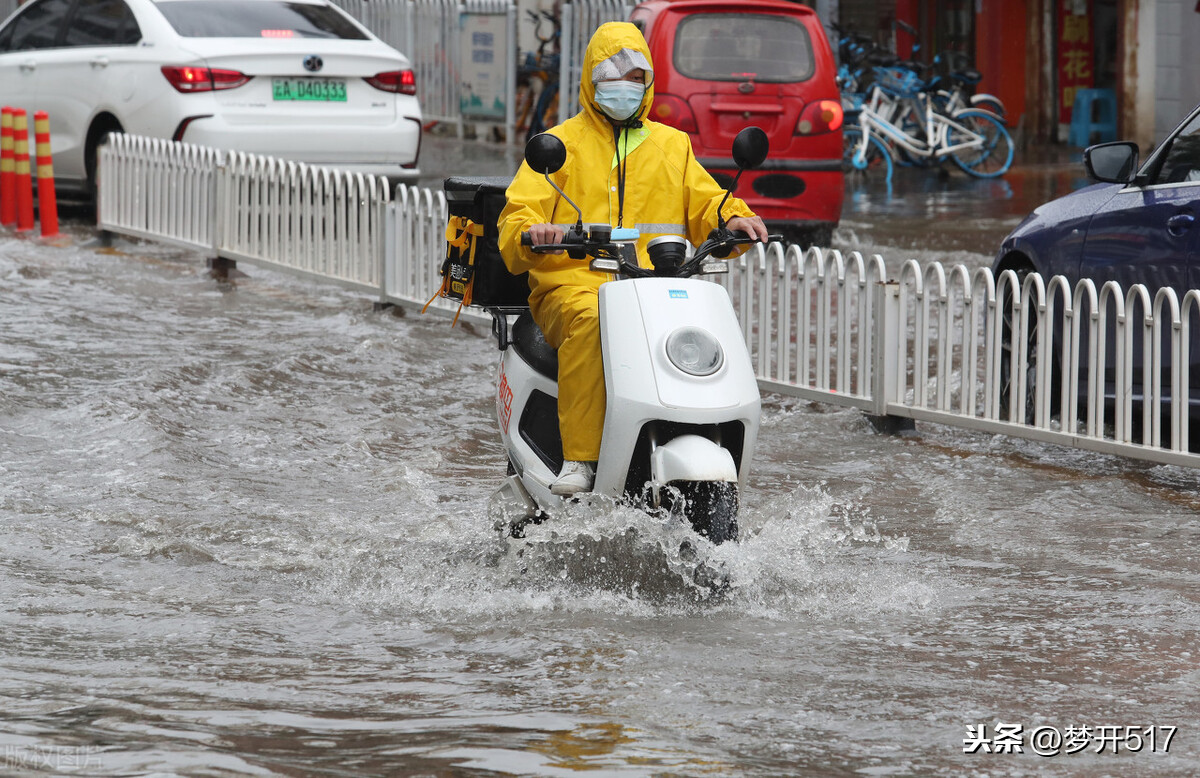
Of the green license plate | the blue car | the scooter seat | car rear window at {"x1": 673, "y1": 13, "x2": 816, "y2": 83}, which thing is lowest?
the scooter seat

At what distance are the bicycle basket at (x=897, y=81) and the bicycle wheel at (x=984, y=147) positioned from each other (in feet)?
1.76

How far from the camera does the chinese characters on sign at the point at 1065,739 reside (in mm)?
3822

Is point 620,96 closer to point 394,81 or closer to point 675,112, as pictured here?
point 675,112

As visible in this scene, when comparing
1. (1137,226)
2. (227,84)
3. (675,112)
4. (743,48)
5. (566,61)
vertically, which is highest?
(566,61)

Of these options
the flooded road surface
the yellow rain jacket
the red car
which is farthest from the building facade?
the yellow rain jacket

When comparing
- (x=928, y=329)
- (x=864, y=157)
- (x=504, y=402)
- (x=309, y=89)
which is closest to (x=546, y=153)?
(x=504, y=402)

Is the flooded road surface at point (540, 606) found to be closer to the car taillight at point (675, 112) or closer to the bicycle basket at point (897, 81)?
the car taillight at point (675, 112)

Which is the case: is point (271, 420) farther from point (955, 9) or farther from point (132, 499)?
point (955, 9)

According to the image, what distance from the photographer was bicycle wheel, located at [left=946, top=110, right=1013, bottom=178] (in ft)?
58.8

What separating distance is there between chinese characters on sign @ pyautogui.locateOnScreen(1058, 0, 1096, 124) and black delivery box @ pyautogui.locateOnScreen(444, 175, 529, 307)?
53.6 ft

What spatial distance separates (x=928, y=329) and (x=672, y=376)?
3.69 metres

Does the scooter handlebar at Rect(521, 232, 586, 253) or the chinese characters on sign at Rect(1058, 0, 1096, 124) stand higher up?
the chinese characters on sign at Rect(1058, 0, 1096, 124)

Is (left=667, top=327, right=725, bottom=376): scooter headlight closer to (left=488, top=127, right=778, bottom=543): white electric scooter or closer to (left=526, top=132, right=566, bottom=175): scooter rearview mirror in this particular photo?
(left=488, top=127, right=778, bottom=543): white electric scooter

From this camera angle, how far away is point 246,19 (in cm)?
1280
